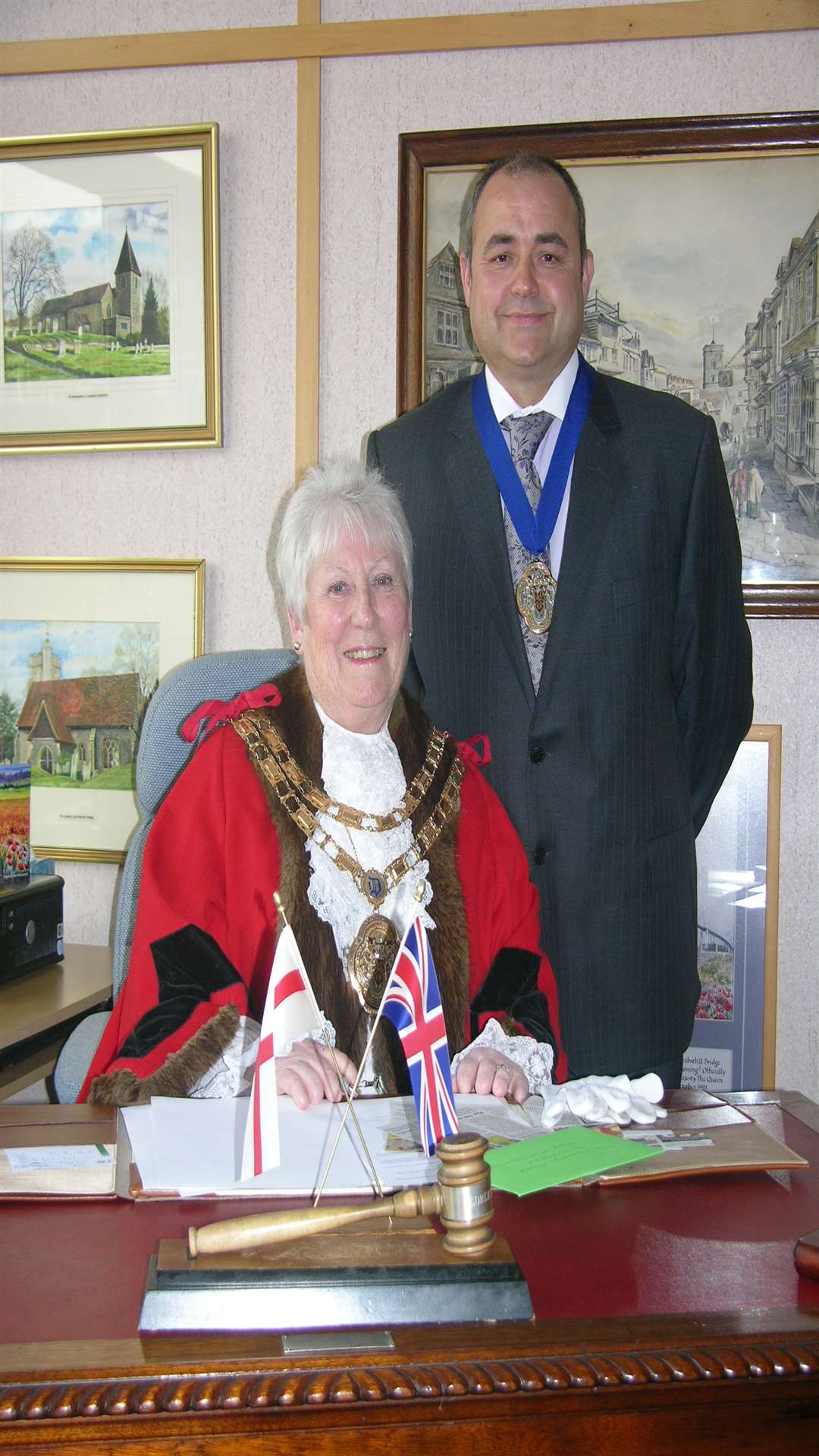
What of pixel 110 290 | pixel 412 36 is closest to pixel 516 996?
pixel 110 290

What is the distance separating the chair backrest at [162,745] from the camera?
6.75 ft

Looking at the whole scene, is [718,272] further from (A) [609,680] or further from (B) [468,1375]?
(B) [468,1375]

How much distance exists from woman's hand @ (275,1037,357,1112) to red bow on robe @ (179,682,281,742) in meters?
0.56

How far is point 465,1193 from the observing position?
1008mm

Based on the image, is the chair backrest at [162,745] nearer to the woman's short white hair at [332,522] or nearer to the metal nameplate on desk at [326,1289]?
the woman's short white hair at [332,522]

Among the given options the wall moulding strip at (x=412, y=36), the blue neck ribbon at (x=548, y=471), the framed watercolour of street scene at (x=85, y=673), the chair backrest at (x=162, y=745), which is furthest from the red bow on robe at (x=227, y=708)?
the wall moulding strip at (x=412, y=36)

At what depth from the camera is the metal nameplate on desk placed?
3.14 ft

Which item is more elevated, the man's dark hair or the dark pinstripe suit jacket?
the man's dark hair

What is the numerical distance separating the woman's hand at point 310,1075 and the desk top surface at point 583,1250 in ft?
0.90

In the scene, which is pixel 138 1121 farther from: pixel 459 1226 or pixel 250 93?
pixel 250 93

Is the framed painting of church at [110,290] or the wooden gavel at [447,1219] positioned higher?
the framed painting of church at [110,290]

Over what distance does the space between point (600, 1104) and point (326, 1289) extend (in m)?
0.52

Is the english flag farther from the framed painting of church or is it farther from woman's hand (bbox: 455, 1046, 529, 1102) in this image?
the framed painting of church

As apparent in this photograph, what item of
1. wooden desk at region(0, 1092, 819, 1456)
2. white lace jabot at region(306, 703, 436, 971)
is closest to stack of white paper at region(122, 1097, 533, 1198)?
wooden desk at region(0, 1092, 819, 1456)
